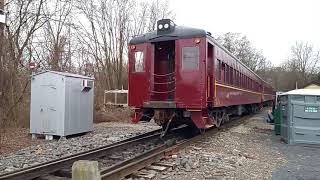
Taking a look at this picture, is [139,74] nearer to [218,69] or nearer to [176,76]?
[176,76]

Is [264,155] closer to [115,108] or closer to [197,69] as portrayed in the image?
[197,69]

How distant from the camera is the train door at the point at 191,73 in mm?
10859

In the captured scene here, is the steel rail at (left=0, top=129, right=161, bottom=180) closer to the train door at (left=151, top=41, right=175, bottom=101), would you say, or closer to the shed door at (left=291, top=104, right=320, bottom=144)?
the train door at (left=151, top=41, right=175, bottom=101)

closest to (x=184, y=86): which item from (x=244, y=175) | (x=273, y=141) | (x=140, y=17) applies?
(x=273, y=141)

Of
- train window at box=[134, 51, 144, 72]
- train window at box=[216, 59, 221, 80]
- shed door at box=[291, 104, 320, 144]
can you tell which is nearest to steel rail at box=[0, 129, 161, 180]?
train window at box=[134, 51, 144, 72]

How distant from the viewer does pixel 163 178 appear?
661 cm

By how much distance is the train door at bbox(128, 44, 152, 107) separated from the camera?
1163 centimetres

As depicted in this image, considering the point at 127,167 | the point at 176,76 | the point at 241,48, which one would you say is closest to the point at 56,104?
the point at 176,76

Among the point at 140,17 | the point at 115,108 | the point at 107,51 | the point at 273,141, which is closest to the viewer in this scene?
the point at 273,141

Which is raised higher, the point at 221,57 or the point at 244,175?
the point at 221,57

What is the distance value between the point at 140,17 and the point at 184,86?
25.5 meters

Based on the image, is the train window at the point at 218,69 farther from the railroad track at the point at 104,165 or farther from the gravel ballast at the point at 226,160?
the railroad track at the point at 104,165

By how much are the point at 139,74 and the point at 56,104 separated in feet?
9.59

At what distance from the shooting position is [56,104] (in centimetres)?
1245
